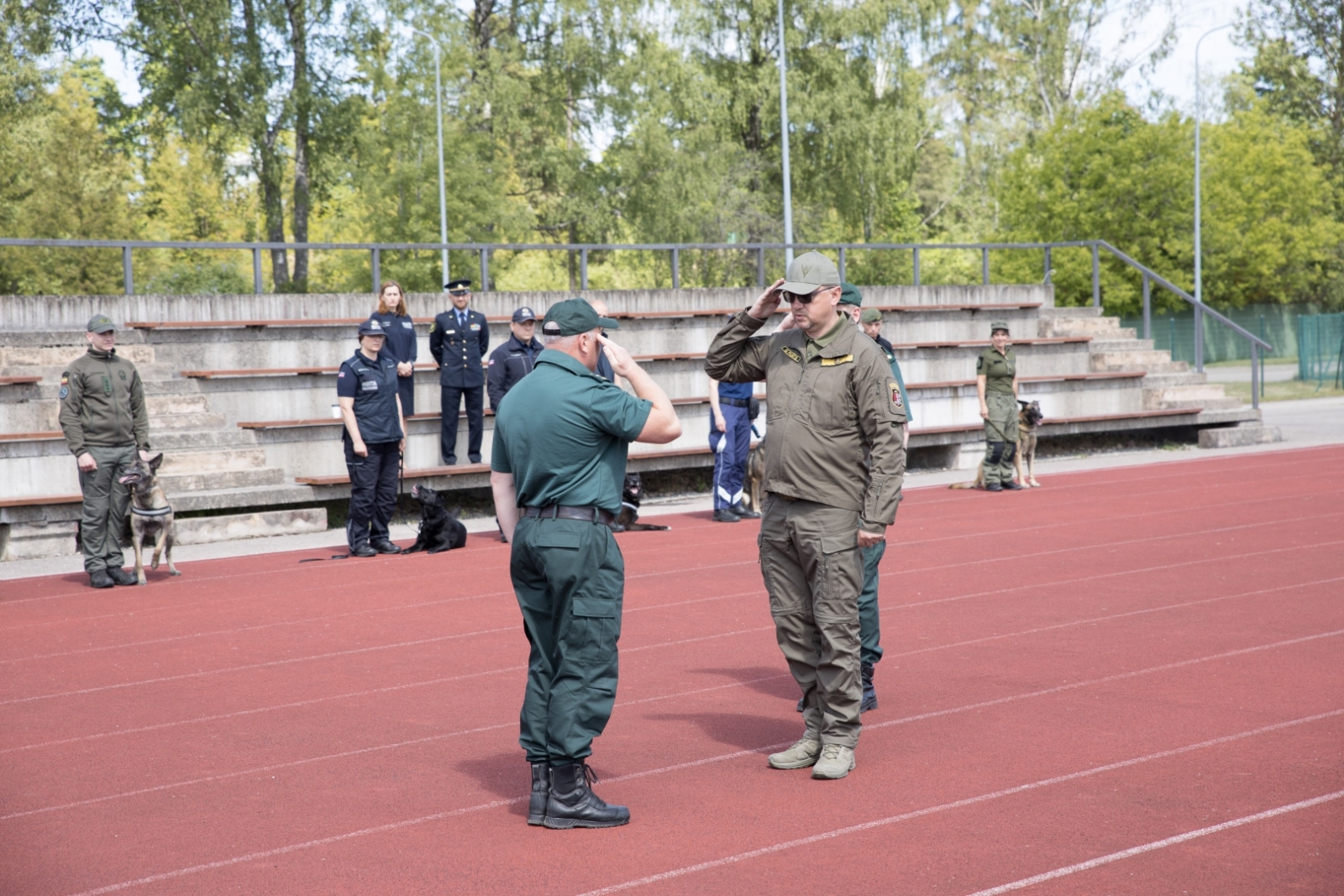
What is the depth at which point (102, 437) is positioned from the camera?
11.0 m

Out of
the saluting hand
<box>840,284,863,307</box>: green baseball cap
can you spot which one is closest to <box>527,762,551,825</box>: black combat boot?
the saluting hand

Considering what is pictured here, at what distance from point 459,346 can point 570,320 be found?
10.3 metres

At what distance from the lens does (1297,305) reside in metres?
52.6

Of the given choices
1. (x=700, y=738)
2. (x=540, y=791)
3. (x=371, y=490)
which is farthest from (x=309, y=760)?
(x=371, y=490)

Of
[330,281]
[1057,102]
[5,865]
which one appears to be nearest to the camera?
[5,865]

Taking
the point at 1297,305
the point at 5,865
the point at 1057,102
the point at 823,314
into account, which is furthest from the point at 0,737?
the point at 1297,305

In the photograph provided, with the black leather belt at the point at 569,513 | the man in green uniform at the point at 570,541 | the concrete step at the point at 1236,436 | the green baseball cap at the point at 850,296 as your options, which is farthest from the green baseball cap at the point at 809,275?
the concrete step at the point at 1236,436

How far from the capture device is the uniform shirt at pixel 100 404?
10.9 metres

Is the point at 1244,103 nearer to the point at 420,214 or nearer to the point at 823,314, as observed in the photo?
the point at 420,214

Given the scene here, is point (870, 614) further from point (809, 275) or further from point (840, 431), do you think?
point (809, 275)

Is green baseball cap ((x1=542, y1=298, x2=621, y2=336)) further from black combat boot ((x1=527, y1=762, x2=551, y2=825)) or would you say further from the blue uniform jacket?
the blue uniform jacket

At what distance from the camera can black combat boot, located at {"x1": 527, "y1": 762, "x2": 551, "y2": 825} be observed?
489 centimetres

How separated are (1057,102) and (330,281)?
2974cm

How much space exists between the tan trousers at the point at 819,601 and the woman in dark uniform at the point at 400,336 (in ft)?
27.6
